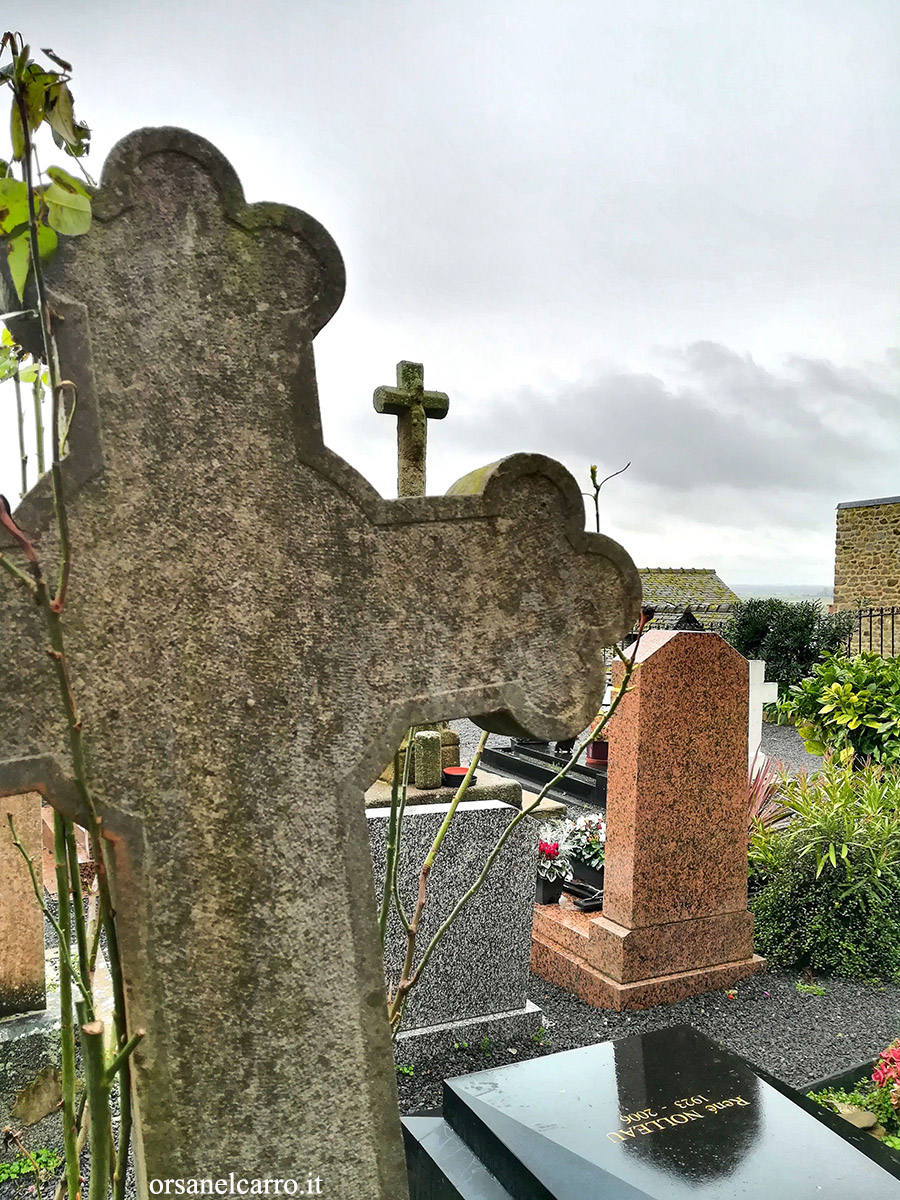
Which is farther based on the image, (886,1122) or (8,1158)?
(886,1122)

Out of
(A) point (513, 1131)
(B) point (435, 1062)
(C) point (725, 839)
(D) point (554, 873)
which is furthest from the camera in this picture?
(D) point (554, 873)

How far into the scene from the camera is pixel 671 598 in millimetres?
22188

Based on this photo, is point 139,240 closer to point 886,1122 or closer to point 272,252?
point 272,252

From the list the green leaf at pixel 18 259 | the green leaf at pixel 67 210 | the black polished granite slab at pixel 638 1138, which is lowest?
the black polished granite slab at pixel 638 1138

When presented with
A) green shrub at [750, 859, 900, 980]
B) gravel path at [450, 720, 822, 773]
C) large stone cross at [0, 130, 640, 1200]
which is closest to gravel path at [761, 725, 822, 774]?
gravel path at [450, 720, 822, 773]

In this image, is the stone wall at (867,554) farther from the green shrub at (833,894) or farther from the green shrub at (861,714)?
the green shrub at (833,894)

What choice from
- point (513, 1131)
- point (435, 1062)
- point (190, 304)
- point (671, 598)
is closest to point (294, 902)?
point (190, 304)

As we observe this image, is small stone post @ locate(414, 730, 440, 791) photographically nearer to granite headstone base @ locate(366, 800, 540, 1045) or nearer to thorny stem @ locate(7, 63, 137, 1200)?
granite headstone base @ locate(366, 800, 540, 1045)

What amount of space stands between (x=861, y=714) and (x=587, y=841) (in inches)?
202

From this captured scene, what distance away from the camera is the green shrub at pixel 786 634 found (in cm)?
1736

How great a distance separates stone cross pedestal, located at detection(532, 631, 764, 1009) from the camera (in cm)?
490

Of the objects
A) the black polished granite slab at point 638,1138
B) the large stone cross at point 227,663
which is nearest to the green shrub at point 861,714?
the black polished granite slab at point 638,1138

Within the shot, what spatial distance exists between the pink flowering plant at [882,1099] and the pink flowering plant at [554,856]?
7.17ft

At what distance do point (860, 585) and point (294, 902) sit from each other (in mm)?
22292
